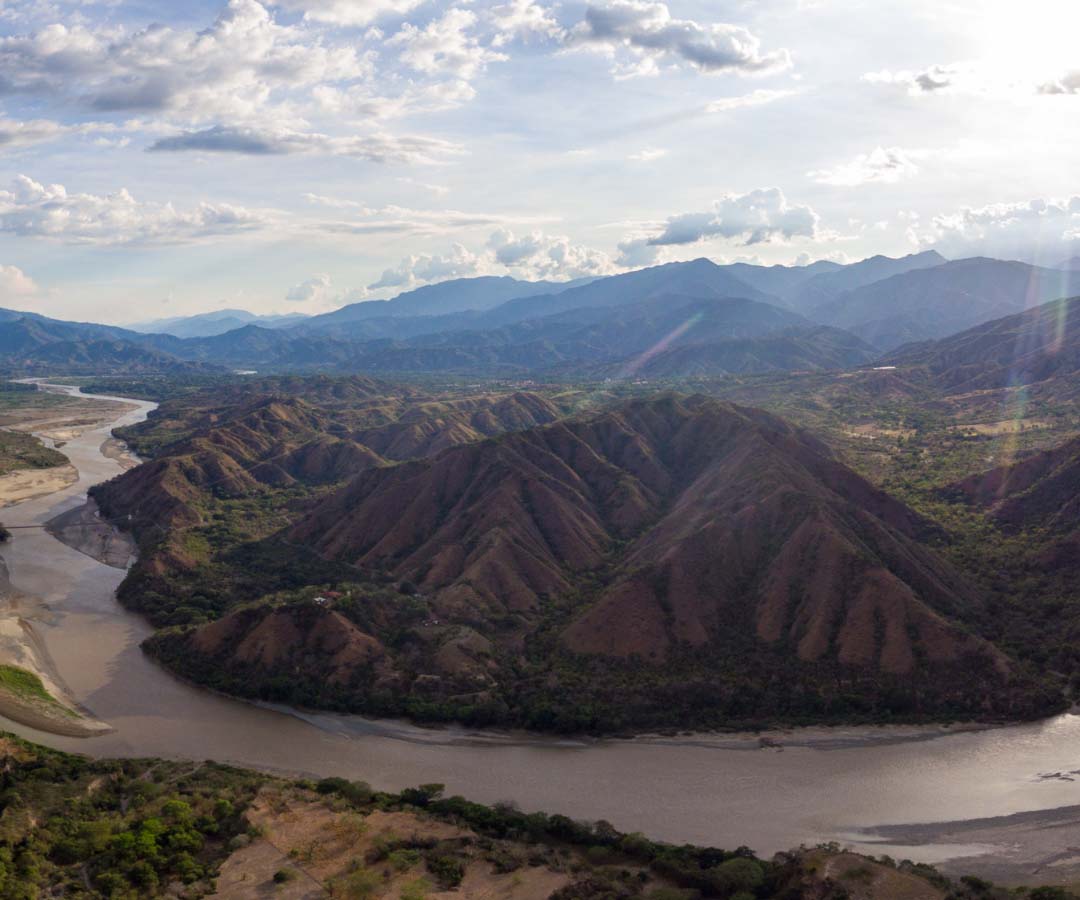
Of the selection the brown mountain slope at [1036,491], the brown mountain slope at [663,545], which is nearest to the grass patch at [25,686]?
the brown mountain slope at [663,545]

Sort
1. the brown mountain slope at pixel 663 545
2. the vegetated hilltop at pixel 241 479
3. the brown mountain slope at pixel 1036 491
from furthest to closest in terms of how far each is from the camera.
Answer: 1. the vegetated hilltop at pixel 241 479
2. the brown mountain slope at pixel 1036 491
3. the brown mountain slope at pixel 663 545

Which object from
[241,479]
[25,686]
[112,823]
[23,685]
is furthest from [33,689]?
[241,479]

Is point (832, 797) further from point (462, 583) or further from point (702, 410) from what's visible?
point (702, 410)

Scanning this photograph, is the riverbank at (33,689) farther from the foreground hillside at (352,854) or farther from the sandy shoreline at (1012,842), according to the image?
the sandy shoreline at (1012,842)

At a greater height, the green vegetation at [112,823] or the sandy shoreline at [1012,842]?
the green vegetation at [112,823]

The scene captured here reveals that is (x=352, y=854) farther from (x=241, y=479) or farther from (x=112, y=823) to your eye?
(x=241, y=479)

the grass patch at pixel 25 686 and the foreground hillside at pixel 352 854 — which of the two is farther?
the grass patch at pixel 25 686

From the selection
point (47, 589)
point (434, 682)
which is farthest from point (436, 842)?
point (47, 589)
